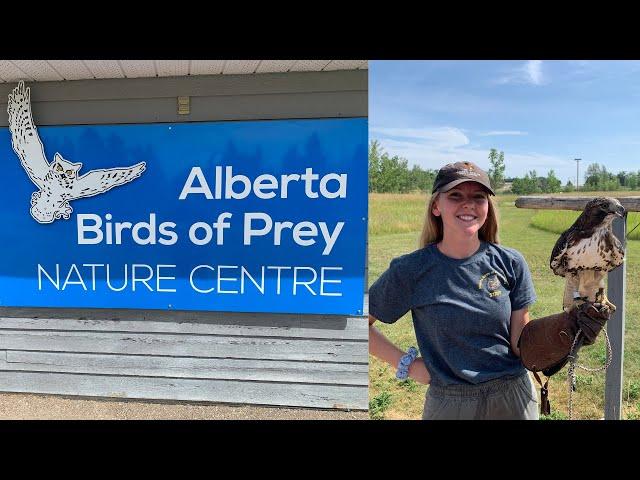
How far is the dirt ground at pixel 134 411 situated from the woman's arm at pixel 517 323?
1.82 meters

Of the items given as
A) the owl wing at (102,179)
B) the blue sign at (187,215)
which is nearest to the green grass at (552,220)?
the blue sign at (187,215)

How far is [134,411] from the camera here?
3.23 meters

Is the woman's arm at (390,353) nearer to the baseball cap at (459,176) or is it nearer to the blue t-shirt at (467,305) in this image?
the blue t-shirt at (467,305)

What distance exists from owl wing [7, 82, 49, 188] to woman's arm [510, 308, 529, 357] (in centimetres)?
295

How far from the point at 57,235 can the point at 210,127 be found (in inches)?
47.8

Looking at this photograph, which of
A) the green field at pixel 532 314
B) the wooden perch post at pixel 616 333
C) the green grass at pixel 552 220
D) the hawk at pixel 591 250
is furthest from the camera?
the green field at pixel 532 314

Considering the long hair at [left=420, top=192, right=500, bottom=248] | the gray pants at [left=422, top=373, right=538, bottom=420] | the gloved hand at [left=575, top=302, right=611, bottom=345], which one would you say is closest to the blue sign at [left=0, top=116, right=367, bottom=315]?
the long hair at [left=420, top=192, right=500, bottom=248]

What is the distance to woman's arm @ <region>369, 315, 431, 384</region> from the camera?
1550mm

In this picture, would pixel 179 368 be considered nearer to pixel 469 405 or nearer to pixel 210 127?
pixel 210 127

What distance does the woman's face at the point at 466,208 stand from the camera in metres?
1.42

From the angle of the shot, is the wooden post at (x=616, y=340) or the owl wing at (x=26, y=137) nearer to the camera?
the wooden post at (x=616, y=340)

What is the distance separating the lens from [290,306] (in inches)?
121

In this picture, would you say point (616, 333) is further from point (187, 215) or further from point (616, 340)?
point (187, 215)

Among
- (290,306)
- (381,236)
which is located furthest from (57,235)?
(381,236)
